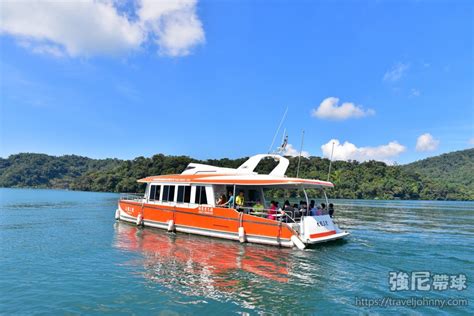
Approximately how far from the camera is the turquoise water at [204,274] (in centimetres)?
857

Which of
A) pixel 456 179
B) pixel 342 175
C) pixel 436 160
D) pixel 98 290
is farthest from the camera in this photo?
pixel 436 160

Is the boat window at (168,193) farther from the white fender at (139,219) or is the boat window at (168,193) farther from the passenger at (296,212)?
the passenger at (296,212)

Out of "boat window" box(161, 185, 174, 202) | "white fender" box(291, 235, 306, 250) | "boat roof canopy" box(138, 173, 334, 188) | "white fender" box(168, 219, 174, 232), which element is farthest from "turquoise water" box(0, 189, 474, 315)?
"boat roof canopy" box(138, 173, 334, 188)

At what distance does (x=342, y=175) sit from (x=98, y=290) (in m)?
121

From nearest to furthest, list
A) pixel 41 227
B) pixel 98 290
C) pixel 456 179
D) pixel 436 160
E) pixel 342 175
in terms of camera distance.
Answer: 1. pixel 98 290
2. pixel 41 227
3. pixel 342 175
4. pixel 456 179
5. pixel 436 160

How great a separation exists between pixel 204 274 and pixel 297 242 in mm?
5054

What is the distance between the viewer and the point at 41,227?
883 inches

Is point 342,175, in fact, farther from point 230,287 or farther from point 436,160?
point 230,287

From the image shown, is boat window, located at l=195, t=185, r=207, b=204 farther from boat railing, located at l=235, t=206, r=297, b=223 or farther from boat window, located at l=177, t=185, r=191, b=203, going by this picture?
boat railing, located at l=235, t=206, r=297, b=223

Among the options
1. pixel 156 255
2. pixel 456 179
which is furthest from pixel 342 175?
pixel 156 255

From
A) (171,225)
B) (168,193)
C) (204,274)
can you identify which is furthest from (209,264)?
(168,193)

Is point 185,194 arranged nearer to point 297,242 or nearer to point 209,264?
point 209,264

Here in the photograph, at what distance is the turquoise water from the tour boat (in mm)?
603

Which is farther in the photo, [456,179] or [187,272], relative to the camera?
[456,179]
